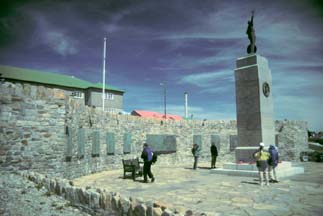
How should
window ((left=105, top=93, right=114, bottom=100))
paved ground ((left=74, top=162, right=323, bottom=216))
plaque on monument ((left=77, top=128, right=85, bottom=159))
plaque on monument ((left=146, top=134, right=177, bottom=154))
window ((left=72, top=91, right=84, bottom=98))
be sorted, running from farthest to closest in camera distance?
1. window ((left=105, top=93, right=114, bottom=100))
2. window ((left=72, top=91, right=84, bottom=98))
3. plaque on monument ((left=146, top=134, right=177, bottom=154))
4. plaque on monument ((left=77, top=128, right=85, bottom=159))
5. paved ground ((left=74, top=162, right=323, bottom=216))

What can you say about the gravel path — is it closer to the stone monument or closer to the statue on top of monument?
the stone monument

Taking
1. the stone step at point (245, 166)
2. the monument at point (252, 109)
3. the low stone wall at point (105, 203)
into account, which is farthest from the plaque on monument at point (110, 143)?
the low stone wall at point (105, 203)

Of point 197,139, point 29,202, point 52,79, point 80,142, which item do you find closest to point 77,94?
point 52,79

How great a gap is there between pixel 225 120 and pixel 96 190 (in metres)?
17.6

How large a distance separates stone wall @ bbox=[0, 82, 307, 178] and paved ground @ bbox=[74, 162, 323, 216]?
8.07 ft

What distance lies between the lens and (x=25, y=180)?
8680mm

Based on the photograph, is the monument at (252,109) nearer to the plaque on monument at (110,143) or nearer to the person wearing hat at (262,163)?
the person wearing hat at (262,163)

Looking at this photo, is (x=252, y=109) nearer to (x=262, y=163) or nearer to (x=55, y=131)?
(x=262, y=163)

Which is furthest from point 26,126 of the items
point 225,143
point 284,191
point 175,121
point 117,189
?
point 225,143

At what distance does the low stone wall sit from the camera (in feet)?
16.1

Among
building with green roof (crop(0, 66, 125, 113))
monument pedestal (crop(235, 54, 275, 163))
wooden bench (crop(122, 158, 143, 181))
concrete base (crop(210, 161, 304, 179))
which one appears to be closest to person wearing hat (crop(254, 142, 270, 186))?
concrete base (crop(210, 161, 304, 179))

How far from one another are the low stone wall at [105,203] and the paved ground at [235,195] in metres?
0.55

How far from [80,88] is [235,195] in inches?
1576

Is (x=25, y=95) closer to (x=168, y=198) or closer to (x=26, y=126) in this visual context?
(x=26, y=126)
